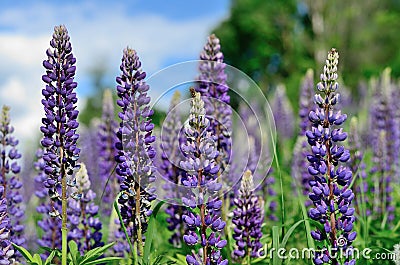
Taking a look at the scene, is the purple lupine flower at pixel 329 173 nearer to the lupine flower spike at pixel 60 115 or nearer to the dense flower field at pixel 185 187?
the dense flower field at pixel 185 187

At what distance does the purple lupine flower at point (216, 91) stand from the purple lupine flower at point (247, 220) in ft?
2.01

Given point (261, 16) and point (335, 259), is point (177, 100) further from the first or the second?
point (261, 16)

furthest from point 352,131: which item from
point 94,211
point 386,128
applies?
point 94,211

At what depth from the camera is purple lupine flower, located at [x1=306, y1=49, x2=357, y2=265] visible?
389cm

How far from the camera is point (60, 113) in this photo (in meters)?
4.02

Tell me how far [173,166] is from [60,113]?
1.95m

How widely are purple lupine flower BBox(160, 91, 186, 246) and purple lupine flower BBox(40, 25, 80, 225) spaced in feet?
5.63

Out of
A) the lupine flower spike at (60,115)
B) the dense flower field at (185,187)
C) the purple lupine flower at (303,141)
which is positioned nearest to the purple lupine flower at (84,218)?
the dense flower field at (185,187)

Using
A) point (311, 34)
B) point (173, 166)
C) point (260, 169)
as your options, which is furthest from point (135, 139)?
point (311, 34)

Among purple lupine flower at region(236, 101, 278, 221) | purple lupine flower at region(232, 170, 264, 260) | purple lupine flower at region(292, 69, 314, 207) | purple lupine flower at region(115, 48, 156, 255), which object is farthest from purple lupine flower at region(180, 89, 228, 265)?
purple lupine flower at region(292, 69, 314, 207)

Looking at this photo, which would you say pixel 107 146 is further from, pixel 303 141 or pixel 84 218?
pixel 303 141

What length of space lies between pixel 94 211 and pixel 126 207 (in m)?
1.17

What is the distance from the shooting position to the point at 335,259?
389cm

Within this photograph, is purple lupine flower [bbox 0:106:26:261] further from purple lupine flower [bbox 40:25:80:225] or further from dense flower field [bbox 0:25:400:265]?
purple lupine flower [bbox 40:25:80:225]
